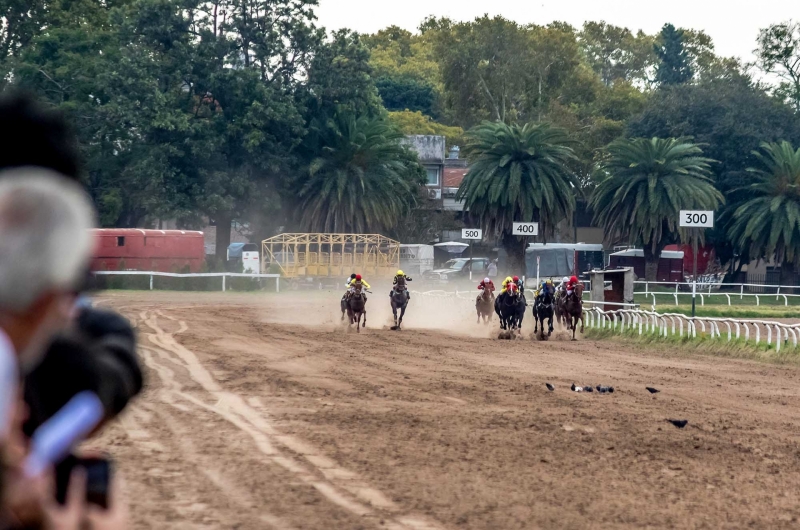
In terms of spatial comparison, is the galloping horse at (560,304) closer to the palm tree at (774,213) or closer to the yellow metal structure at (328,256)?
the yellow metal structure at (328,256)

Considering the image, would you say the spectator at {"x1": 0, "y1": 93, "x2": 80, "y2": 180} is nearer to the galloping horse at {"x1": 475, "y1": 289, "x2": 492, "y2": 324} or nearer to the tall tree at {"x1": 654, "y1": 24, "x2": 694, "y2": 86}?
the galloping horse at {"x1": 475, "y1": 289, "x2": 492, "y2": 324}

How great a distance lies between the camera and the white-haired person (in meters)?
1.64

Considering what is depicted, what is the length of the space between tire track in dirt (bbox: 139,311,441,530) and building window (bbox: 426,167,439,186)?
69.9 meters

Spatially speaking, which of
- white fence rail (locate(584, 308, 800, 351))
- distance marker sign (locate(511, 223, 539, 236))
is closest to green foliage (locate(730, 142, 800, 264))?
distance marker sign (locate(511, 223, 539, 236))

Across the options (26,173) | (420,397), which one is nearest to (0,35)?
(420,397)

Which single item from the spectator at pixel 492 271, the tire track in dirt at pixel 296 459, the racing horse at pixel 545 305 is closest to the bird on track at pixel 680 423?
the tire track in dirt at pixel 296 459

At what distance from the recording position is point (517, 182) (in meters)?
53.8

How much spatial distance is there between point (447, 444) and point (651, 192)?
48296 mm

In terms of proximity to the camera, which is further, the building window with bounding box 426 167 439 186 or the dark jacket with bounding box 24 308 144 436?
the building window with bounding box 426 167 439 186

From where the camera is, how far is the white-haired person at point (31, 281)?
1636mm

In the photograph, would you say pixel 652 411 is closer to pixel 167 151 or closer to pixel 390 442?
pixel 390 442

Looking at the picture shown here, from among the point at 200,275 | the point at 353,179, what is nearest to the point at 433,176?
the point at 353,179

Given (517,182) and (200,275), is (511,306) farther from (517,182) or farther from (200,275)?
(517,182)

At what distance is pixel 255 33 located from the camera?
61.5 m
